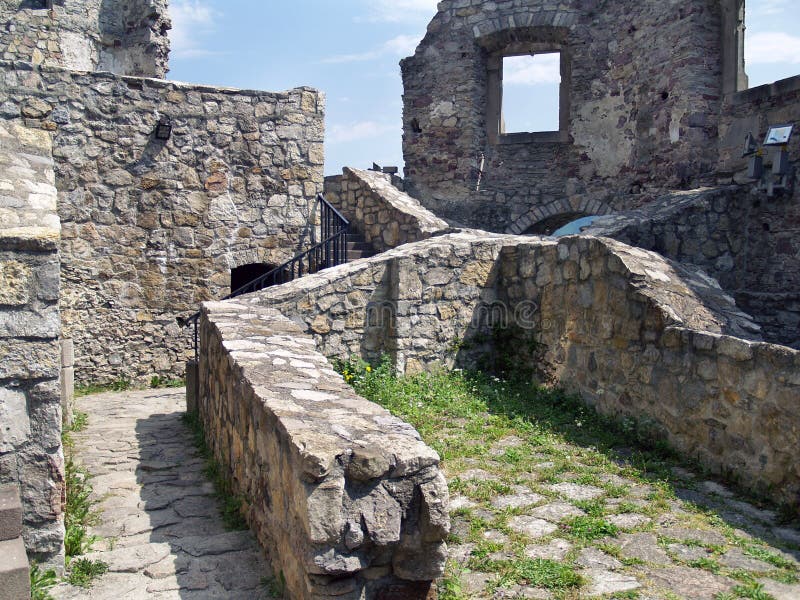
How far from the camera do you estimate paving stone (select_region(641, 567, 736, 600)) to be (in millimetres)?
3117

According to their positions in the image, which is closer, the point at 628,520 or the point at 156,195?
the point at 628,520

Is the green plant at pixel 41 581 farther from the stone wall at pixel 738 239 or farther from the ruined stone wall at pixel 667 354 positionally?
the stone wall at pixel 738 239

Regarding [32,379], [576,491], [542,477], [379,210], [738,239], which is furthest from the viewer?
[379,210]

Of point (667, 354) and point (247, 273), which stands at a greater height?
point (247, 273)

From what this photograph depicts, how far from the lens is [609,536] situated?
370 centimetres

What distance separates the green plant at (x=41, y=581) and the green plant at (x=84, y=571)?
0.27ft

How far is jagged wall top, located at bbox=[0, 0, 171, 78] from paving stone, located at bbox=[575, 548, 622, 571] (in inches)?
507

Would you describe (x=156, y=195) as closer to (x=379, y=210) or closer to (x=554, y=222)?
(x=379, y=210)

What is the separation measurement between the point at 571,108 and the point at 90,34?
379 inches

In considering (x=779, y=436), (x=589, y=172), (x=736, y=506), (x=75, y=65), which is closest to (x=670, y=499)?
(x=736, y=506)

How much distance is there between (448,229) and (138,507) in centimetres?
625

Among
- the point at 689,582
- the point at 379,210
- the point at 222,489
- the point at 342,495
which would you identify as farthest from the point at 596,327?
the point at 379,210

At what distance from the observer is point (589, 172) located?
12.4 metres

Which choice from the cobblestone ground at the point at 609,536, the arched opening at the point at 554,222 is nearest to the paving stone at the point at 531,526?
the cobblestone ground at the point at 609,536
